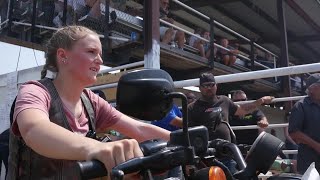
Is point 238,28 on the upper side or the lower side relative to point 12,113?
upper

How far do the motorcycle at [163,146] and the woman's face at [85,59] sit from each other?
1.87 ft

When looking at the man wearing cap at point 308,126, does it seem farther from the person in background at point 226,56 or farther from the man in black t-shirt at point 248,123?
the person in background at point 226,56

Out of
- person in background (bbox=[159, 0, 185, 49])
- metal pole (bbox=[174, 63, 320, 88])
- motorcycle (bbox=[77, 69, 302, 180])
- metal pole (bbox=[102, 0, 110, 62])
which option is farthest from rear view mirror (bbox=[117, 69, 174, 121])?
person in background (bbox=[159, 0, 185, 49])

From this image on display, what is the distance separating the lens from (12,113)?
151 cm

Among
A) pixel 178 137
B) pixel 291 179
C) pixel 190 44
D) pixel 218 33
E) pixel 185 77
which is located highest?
pixel 218 33

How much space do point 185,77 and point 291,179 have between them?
24.9 feet

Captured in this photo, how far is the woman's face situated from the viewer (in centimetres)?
158

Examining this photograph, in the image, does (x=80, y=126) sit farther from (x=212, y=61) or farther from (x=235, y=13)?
(x=235, y=13)

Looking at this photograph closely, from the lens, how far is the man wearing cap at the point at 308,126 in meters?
3.79

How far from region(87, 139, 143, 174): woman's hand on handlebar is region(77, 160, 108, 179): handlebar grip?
0.03 ft

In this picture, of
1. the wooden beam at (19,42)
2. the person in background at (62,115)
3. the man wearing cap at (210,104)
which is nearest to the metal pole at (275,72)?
the man wearing cap at (210,104)

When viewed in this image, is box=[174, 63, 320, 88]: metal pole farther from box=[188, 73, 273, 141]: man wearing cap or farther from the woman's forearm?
the woman's forearm

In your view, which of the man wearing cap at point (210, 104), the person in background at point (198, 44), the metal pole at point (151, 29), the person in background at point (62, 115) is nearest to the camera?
the person in background at point (62, 115)

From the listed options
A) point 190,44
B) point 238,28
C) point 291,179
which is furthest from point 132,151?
point 238,28
